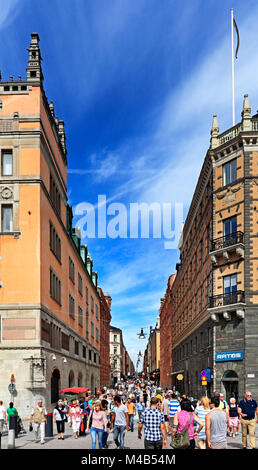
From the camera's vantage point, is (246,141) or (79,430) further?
(246,141)

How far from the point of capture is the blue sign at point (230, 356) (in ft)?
117

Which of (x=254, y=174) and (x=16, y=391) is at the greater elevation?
(x=254, y=174)

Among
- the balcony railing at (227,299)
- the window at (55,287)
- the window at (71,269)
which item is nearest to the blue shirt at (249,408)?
the balcony railing at (227,299)

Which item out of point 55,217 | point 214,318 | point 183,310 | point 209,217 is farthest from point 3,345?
point 183,310

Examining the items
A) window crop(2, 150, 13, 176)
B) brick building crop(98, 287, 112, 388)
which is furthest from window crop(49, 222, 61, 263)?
brick building crop(98, 287, 112, 388)

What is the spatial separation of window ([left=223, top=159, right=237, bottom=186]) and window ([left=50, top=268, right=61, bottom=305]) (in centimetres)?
1418

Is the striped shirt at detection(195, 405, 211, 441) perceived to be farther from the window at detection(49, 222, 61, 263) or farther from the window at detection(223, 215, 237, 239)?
the window at detection(223, 215, 237, 239)

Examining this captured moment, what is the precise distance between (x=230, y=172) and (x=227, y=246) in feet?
18.1

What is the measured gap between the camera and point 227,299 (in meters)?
37.3

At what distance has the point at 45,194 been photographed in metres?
34.8

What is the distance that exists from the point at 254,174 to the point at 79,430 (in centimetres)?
2124
